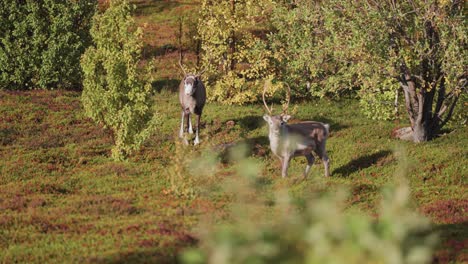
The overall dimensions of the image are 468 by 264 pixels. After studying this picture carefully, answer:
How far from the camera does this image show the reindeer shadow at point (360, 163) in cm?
2708

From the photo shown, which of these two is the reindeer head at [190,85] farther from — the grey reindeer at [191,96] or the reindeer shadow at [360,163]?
the reindeer shadow at [360,163]

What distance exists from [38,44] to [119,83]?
16187 mm

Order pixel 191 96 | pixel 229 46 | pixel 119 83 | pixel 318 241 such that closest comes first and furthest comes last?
pixel 318 241 → pixel 119 83 → pixel 191 96 → pixel 229 46

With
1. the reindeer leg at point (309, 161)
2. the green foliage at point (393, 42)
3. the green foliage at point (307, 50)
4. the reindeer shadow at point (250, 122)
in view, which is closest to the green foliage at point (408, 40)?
the green foliage at point (393, 42)

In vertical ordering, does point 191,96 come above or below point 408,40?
below

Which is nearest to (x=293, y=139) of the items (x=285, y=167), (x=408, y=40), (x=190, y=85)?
(x=285, y=167)

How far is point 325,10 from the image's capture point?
3019cm

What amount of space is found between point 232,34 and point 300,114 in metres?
6.95

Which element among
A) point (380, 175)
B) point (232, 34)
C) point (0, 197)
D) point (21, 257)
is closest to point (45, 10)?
point (232, 34)

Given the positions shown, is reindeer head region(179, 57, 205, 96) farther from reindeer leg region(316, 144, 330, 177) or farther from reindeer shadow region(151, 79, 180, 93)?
Result: reindeer shadow region(151, 79, 180, 93)

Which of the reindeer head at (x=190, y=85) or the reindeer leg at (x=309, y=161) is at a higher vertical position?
the reindeer head at (x=190, y=85)

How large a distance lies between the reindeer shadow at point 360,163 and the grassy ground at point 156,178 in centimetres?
5

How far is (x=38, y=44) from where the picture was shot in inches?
1662

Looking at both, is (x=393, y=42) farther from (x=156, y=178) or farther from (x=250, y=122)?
(x=156, y=178)
